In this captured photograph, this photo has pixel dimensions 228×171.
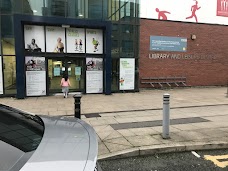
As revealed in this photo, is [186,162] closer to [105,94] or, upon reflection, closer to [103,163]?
[103,163]

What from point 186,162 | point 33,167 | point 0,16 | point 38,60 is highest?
point 0,16

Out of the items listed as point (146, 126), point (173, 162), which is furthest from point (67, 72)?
point (173, 162)

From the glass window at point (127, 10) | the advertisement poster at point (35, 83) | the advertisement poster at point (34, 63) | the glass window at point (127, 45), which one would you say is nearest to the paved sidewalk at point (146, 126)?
the advertisement poster at point (35, 83)

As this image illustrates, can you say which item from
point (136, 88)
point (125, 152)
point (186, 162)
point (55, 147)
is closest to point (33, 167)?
point (55, 147)

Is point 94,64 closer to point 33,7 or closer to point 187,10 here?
point 33,7

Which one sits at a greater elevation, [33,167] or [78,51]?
[78,51]

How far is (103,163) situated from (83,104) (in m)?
6.60

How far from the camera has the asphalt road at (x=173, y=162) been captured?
426 centimetres

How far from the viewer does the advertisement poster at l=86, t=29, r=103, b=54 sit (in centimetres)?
1434

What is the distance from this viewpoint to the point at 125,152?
473 centimetres

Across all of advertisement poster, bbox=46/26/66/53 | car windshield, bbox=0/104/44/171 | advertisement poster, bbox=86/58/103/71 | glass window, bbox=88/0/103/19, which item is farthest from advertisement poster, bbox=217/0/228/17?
car windshield, bbox=0/104/44/171

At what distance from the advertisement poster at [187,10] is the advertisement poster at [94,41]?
3.18 meters

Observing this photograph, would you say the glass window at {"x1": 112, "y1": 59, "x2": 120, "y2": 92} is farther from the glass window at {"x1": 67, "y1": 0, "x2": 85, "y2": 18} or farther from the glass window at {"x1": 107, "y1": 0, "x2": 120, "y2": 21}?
the glass window at {"x1": 67, "y1": 0, "x2": 85, "y2": 18}

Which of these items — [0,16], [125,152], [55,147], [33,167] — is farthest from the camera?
[0,16]
